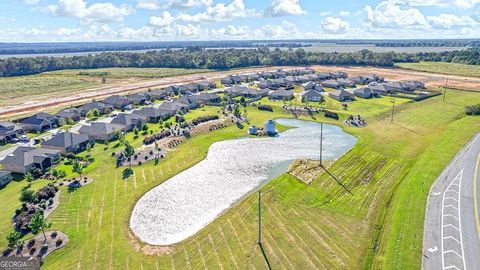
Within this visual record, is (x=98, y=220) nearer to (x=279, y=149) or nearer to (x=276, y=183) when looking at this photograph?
(x=276, y=183)

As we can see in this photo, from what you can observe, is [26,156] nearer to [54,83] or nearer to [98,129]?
[98,129]

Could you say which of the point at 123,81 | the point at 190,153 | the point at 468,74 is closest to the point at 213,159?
the point at 190,153

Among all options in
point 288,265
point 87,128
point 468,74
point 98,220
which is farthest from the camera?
point 468,74

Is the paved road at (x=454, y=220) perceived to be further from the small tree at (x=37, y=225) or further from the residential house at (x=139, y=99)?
the residential house at (x=139, y=99)

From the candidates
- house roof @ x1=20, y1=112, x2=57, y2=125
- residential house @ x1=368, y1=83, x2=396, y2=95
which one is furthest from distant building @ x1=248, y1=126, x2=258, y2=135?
residential house @ x1=368, y1=83, x2=396, y2=95

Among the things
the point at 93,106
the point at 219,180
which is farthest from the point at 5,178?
the point at 93,106

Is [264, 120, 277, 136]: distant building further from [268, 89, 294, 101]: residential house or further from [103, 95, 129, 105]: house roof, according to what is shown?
[103, 95, 129, 105]: house roof
